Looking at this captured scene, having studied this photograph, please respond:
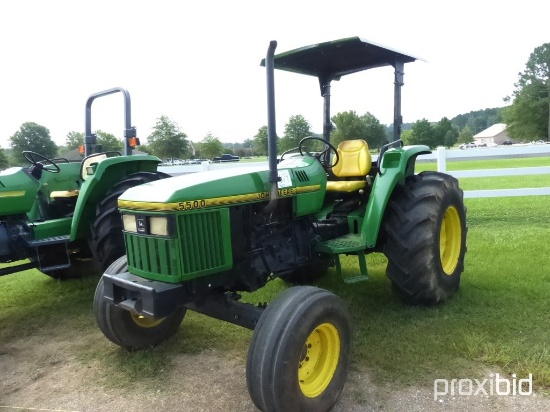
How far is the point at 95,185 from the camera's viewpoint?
470cm

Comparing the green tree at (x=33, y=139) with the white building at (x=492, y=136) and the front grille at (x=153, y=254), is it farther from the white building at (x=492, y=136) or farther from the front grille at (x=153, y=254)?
the white building at (x=492, y=136)

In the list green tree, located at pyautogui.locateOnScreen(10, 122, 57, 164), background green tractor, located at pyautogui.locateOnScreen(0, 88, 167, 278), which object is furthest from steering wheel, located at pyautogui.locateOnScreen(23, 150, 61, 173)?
green tree, located at pyautogui.locateOnScreen(10, 122, 57, 164)

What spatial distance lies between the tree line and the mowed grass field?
1.62m

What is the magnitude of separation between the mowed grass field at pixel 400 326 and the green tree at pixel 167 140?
91.0 ft

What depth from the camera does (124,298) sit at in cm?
296

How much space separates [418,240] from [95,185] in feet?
10.2

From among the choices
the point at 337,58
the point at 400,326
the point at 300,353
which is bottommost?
the point at 400,326

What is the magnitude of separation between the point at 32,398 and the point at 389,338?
2492 mm

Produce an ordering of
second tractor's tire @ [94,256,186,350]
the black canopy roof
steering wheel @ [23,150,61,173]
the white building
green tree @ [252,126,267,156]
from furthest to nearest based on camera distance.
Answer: the white building, green tree @ [252,126,267,156], steering wheel @ [23,150,61,173], the black canopy roof, second tractor's tire @ [94,256,186,350]

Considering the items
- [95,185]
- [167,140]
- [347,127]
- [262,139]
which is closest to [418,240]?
[347,127]

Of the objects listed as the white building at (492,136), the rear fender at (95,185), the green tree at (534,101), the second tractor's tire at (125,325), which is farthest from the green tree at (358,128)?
the white building at (492,136)

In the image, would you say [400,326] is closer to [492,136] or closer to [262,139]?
[262,139]

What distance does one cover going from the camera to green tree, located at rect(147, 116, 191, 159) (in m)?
33.0

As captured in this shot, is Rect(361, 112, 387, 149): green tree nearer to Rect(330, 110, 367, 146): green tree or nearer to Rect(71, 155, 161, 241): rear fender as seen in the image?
Rect(330, 110, 367, 146): green tree
